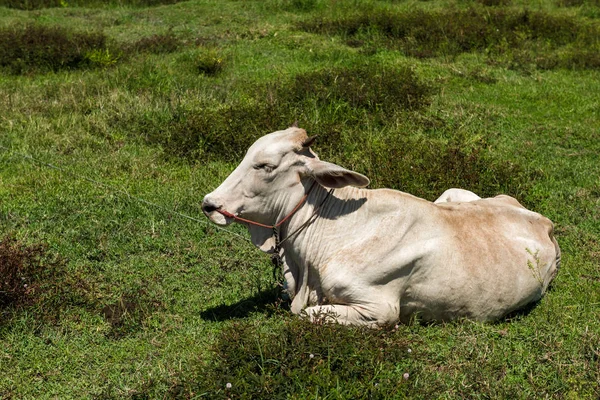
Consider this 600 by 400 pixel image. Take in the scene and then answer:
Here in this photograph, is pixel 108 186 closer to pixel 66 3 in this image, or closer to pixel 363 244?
pixel 363 244

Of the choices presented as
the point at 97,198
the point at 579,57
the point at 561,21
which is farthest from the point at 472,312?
the point at 561,21

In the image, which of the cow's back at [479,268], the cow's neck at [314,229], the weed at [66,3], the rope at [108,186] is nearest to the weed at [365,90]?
the rope at [108,186]

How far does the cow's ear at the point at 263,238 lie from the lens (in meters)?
4.90

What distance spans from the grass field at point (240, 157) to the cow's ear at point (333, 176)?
848 millimetres

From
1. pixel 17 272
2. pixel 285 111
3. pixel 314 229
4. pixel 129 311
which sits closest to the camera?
pixel 314 229

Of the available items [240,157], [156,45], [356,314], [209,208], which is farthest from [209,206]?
[156,45]

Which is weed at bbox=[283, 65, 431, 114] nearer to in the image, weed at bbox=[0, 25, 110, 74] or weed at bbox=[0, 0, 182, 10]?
weed at bbox=[0, 25, 110, 74]

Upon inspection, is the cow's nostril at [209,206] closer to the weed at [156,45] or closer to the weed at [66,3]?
the weed at [156,45]

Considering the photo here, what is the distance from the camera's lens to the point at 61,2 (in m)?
15.4

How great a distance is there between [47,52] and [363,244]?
24.7 feet

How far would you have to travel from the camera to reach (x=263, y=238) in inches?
194

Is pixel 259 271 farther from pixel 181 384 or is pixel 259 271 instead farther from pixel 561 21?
pixel 561 21

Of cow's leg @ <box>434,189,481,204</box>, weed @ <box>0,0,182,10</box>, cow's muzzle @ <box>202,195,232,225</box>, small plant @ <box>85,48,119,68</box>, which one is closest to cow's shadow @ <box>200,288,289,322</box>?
cow's muzzle @ <box>202,195,232,225</box>

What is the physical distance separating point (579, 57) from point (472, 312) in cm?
767
